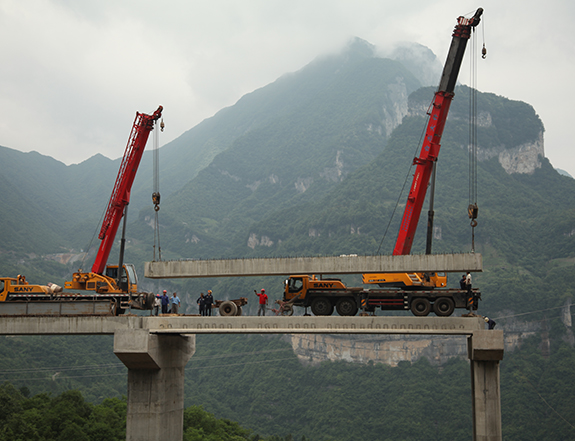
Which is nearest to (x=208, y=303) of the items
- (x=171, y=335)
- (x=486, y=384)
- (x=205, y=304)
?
(x=205, y=304)

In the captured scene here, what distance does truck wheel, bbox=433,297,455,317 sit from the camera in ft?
90.3

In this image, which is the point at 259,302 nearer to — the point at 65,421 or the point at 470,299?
the point at 470,299

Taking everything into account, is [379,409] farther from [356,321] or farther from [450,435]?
[356,321]

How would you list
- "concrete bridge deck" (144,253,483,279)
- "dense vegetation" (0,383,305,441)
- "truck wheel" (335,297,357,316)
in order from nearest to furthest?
"concrete bridge deck" (144,253,483,279) → "truck wheel" (335,297,357,316) → "dense vegetation" (0,383,305,441)

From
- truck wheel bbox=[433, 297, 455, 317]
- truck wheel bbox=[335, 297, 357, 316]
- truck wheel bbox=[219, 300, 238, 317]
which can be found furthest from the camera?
truck wheel bbox=[335, 297, 357, 316]

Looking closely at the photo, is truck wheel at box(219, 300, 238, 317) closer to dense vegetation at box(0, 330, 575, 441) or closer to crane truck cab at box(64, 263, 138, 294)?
crane truck cab at box(64, 263, 138, 294)

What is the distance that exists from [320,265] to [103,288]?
531 inches

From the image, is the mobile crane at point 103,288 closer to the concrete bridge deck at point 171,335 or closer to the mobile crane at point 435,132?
the concrete bridge deck at point 171,335

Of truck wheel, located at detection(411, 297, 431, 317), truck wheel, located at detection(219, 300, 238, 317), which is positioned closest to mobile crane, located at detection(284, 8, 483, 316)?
truck wheel, located at detection(411, 297, 431, 317)

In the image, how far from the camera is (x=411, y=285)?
95.0ft

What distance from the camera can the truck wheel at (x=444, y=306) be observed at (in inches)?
1083

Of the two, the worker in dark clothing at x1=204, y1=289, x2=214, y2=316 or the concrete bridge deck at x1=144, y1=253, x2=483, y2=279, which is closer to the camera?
the concrete bridge deck at x1=144, y1=253, x2=483, y2=279

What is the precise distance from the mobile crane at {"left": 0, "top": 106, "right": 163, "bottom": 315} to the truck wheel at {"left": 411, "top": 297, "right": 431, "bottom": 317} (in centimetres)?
1306

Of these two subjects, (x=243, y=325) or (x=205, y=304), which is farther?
(x=205, y=304)
